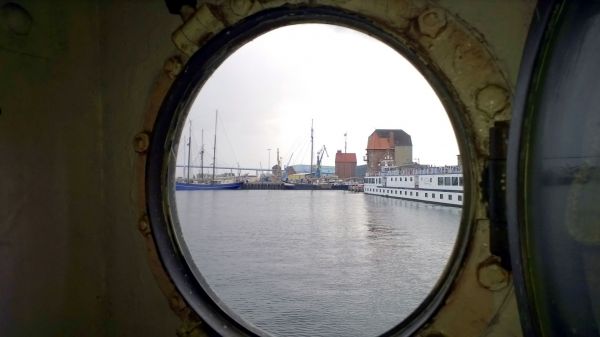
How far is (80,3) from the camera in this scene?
0.63 meters

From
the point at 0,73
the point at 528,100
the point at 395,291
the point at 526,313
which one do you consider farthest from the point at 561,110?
the point at 395,291

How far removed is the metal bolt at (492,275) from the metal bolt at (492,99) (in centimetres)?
19

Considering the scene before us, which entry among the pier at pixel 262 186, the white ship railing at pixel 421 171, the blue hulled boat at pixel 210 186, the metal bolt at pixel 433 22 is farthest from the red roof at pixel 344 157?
the metal bolt at pixel 433 22

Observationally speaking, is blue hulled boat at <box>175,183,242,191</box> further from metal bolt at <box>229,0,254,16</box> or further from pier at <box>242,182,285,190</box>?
metal bolt at <box>229,0,254,16</box>

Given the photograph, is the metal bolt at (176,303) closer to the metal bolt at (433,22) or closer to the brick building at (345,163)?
the metal bolt at (433,22)

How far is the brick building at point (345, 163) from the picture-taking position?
707 inches

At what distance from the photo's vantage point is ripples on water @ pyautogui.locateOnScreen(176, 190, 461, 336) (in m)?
2.64

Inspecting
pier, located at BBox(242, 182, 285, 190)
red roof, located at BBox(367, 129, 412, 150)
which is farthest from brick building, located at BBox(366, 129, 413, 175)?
pier, located at BBox(242, 182, 285, 190)

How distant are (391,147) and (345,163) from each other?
5160mm

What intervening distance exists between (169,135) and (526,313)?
1.90 feet

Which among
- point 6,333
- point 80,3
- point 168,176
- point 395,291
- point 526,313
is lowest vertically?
point 395,291

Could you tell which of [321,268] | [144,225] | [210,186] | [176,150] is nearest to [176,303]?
[144,225]

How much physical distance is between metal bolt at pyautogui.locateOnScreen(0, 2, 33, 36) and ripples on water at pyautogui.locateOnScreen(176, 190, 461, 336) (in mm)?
637

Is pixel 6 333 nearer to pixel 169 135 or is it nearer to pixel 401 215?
pixel 169 135
